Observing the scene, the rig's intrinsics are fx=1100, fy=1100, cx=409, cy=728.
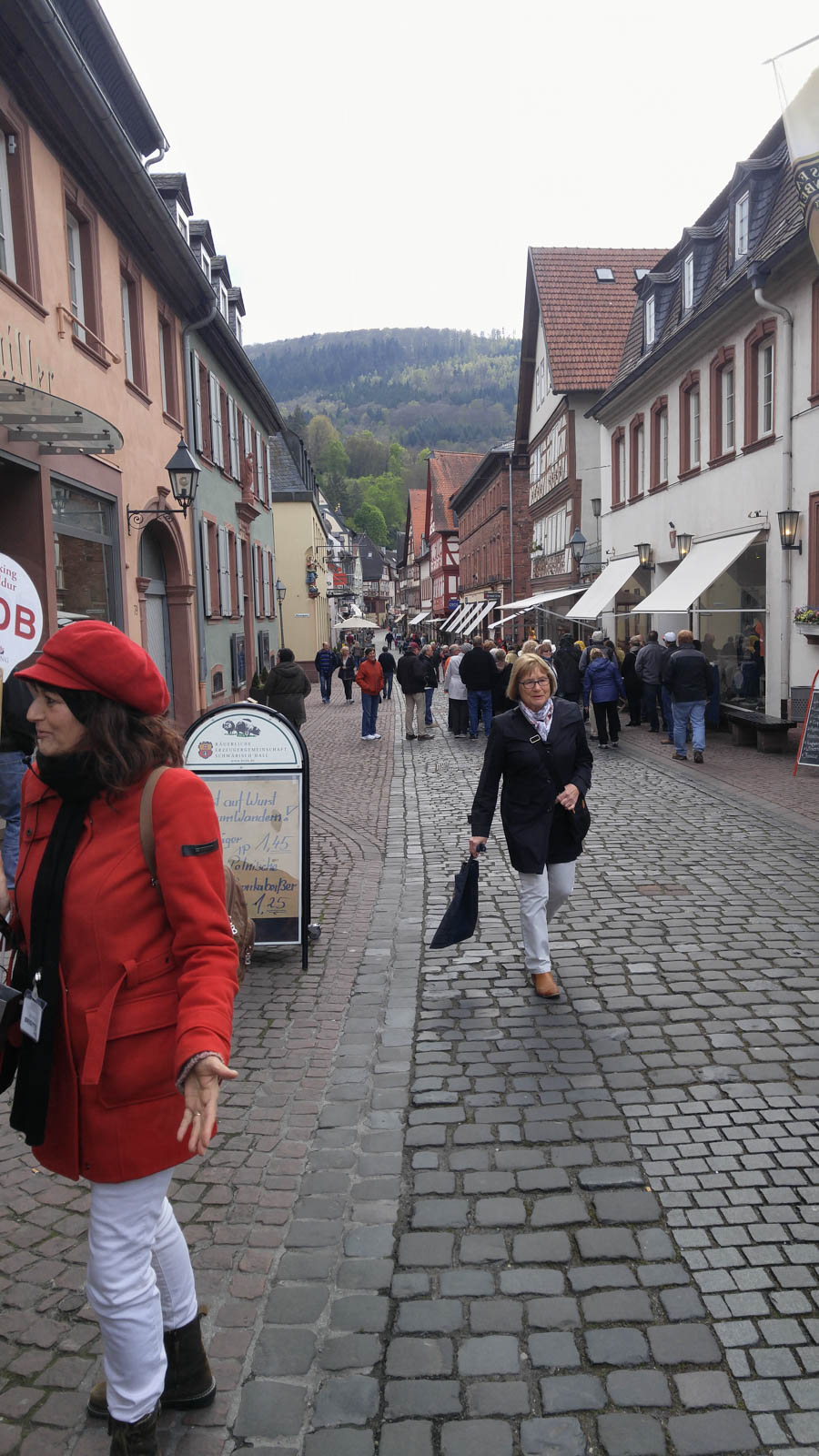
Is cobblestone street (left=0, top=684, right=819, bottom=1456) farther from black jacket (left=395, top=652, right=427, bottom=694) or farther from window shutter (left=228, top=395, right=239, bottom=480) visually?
window shutter (left=228, top=395, right=239, bottom=480)

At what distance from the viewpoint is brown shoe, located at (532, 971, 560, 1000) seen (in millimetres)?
5727

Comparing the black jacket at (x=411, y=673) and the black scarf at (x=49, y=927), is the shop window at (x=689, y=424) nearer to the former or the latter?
the black jacket at (x=411, y=673)

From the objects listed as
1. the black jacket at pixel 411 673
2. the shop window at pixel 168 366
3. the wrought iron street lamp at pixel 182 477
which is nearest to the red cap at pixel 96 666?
the wrought iron street lamp at pixel 182 477

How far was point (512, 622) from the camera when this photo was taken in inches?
1794

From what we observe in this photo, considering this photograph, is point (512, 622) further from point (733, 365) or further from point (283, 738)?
point (283, 738)

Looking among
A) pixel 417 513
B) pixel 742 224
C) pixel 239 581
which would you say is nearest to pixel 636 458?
pixel 742 224

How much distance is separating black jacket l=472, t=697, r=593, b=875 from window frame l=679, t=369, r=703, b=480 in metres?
16.8

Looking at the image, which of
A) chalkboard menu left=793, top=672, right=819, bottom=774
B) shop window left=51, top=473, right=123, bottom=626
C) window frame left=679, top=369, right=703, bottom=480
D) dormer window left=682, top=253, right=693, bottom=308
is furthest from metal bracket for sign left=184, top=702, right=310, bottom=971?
dormer window left=682, top=253, right=693, bottom=308

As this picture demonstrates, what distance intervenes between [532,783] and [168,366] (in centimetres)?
1517

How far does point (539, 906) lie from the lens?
227 inches

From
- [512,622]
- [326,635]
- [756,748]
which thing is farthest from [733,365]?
[326,635]

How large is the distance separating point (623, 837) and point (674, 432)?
1507 centimetres

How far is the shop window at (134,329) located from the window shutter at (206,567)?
461 cm

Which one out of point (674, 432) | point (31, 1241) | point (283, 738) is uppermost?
point (674, 432)
